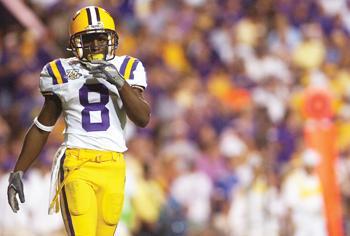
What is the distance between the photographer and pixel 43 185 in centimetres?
833

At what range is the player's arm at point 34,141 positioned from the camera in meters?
5.05

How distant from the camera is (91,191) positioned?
16.0ft

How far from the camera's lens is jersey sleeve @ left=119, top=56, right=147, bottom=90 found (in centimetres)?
494

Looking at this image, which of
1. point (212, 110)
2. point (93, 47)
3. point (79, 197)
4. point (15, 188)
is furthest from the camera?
point (212, 110)

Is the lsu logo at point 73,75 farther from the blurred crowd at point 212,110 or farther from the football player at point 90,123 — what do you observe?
the blurred crowd at point 212,110

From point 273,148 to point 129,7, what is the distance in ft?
8.49

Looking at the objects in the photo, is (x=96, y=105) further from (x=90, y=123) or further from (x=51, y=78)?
(x=51, y=78)

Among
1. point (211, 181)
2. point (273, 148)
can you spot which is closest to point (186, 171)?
point (211, 181)

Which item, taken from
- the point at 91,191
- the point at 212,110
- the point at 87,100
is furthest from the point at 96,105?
the point at 212,110

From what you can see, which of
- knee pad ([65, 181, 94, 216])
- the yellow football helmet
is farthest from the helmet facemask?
knee pad ([65, 181, 94, 216])

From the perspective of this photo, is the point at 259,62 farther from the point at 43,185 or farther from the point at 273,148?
the point at 43,185

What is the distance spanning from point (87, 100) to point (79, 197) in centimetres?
47

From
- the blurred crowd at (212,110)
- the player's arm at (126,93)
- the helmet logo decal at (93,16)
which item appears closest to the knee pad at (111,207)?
the player's arm at (126,93)

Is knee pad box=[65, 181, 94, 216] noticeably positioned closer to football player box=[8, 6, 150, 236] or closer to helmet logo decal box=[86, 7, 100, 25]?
football player box=[8, 6, 150, 236]
